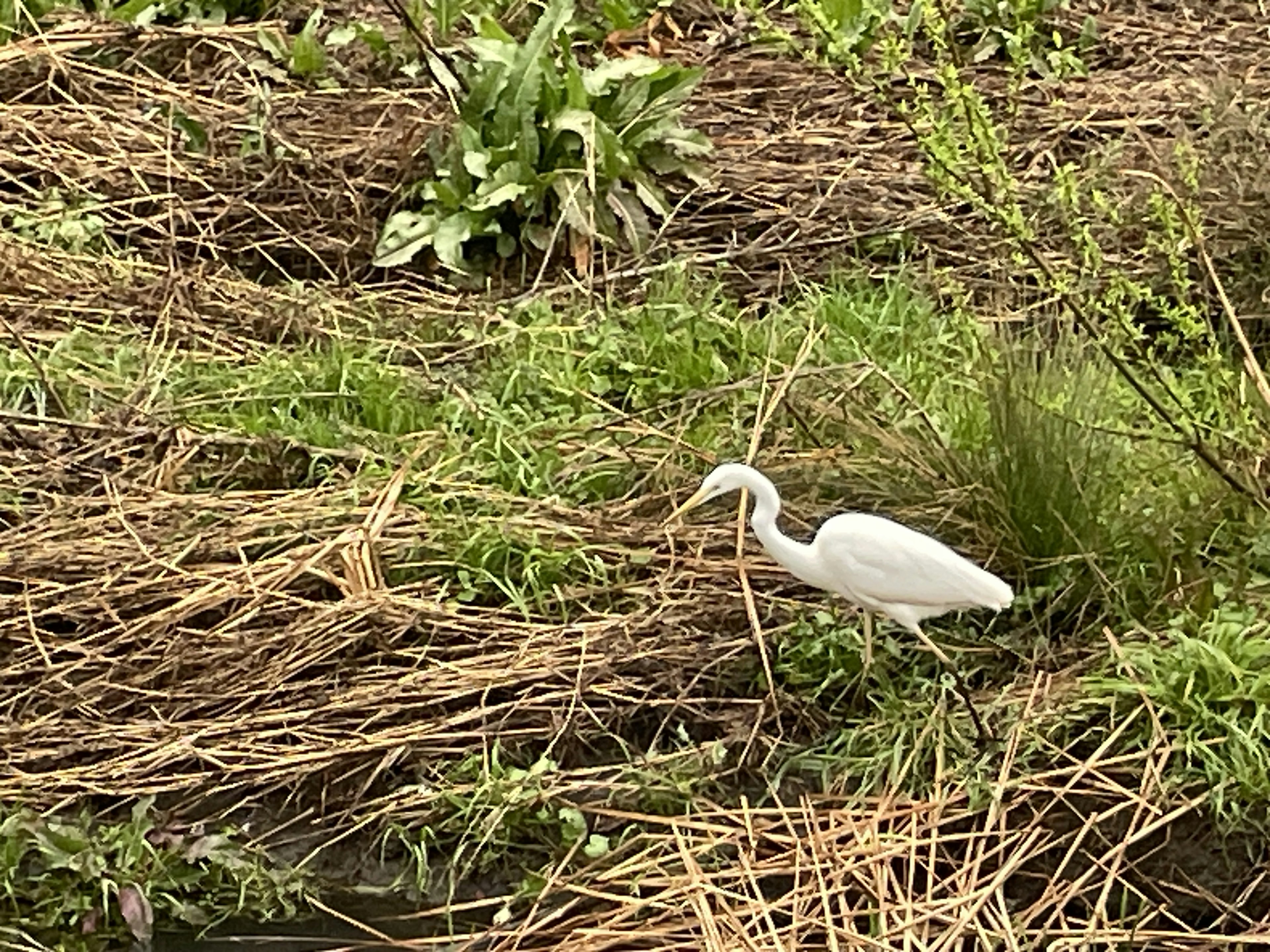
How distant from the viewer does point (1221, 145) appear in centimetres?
413

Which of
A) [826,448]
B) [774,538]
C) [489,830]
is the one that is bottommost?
[489,830]

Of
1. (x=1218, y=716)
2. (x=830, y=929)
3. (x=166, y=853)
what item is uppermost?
(x=1218, y=716)

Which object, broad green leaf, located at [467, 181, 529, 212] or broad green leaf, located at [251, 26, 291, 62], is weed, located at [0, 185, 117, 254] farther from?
broad green leaf, located at [467, 181, 529, 212]

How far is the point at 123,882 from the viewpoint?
111 inches

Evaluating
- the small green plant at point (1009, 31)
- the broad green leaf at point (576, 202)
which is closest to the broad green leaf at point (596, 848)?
the broad green leaf at point (576, 202)

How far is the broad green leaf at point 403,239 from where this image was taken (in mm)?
4473

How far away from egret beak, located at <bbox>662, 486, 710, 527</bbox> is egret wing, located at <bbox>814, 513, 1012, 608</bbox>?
0.83 ft

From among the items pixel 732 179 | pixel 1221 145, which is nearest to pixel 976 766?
pixel 1221 145

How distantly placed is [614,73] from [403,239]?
26.8 inches

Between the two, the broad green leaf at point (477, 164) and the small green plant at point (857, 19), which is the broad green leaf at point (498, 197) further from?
the small green plant at point (857, 19)

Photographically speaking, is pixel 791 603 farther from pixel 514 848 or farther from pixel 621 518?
pixel 514 848

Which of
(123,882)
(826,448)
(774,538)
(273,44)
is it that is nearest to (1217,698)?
(774,538)

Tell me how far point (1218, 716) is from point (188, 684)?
1.67 m

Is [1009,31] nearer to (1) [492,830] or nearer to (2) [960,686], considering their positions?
(2) [960,686]
